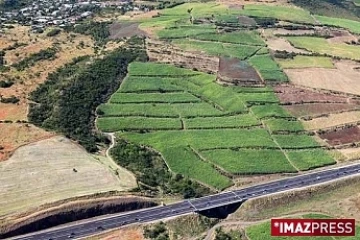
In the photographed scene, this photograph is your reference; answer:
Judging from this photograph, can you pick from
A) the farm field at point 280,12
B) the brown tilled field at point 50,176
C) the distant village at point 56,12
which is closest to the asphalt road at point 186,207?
the brown tilled field at point 50,176

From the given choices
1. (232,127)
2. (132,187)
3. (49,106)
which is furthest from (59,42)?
(132,187)

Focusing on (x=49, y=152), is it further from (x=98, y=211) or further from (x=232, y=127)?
(x=232, y=127)

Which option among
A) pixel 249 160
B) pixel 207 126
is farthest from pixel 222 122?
pixel 249 160

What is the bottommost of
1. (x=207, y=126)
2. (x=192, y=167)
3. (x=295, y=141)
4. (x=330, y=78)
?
(x=192, y=167)

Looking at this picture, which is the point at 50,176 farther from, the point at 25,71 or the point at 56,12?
the point at 56,12

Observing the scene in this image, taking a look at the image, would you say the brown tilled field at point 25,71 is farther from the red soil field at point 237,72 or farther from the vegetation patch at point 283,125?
the vegetation patch at point 283,125
